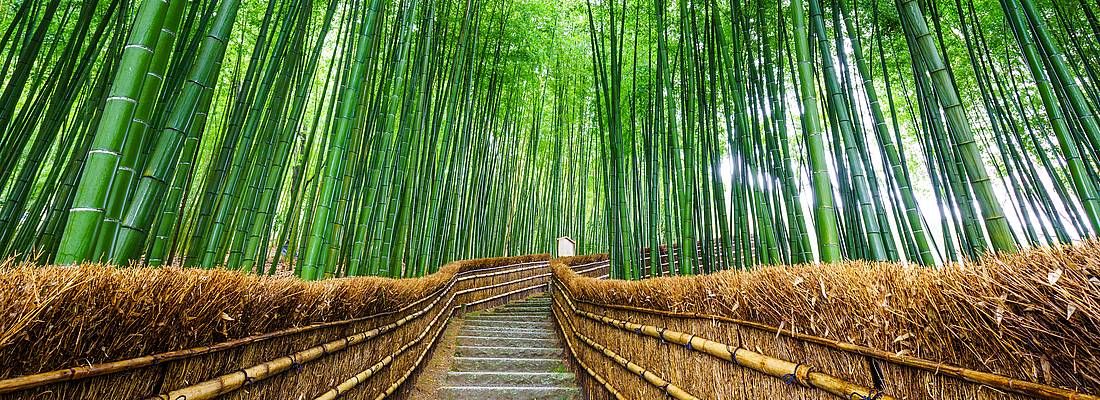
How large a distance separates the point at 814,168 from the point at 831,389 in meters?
0.97

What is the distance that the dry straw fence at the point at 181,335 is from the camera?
76 centimetres

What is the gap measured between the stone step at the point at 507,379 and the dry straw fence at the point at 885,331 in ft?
4.64

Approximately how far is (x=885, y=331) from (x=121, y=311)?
1.28 metres

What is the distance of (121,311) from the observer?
886mm

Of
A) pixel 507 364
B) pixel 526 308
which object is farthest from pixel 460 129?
pixel 526 308

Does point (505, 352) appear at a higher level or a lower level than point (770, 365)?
lower

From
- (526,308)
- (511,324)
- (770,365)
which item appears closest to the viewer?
(770,365)

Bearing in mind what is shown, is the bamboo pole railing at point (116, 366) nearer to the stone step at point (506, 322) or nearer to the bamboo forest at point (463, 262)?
the bamboo forest at point (463, 262)

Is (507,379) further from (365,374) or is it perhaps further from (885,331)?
(885,331)

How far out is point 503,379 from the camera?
10.9ft

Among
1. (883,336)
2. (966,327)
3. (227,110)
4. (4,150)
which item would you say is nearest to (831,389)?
(883,336)

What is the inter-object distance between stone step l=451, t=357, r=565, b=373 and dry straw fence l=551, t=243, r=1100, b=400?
67.6 inches

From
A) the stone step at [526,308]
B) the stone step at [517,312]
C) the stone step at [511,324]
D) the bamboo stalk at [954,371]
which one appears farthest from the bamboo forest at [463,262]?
the stone step at [526,308]

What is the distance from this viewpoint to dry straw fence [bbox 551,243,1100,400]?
2.19 ft
